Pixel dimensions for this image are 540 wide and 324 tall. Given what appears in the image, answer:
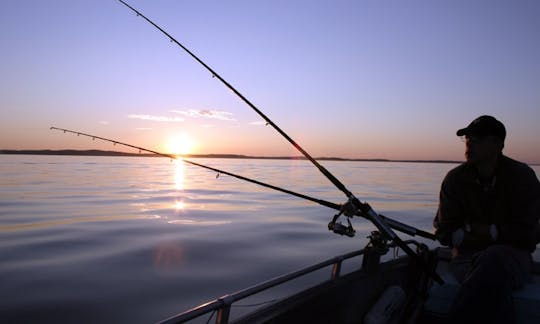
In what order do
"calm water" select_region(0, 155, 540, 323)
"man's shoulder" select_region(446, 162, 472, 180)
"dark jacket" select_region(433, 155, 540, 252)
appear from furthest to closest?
1. "calm water" select_region(0, 155, 540, 323)
2. "man's shoulder" select_region(446, 162, 472, 180)
3. "dark jacket" select_region(433, 155, 540, 252)

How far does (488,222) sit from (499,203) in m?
0.22

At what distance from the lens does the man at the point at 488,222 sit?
300 cm

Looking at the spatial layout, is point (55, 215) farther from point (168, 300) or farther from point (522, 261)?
point (522, 261)

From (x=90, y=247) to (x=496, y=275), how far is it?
1066 cm

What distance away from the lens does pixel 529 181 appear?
3.43 m

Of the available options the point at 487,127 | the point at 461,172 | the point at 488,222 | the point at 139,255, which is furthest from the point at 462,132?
the point at 139,255

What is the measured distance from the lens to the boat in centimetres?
301

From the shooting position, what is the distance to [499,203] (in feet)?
11.7

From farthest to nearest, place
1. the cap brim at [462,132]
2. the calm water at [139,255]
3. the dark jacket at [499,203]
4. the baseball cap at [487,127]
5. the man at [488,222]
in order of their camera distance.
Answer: the calm water at [139,255] < the cap brim at [462,132] < the baseball cap at [487,127] < the dark jacket at [499,203] < the man at [488,222]

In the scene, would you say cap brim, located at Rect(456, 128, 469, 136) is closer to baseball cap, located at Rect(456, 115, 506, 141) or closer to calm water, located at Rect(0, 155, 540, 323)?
baseball cap, located at Rect(456, 115, 506, 141)

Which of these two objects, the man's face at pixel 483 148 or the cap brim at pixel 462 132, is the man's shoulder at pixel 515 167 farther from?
the cap brim at pixel 462 132

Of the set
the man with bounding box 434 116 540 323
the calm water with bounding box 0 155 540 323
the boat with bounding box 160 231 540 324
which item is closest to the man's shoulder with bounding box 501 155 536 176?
the man with bounding box 434 116 540 323

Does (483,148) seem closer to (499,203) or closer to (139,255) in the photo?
(499,203)

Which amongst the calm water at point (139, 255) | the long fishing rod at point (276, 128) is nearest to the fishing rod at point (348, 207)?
the long fishing rod at point (276, 128)
